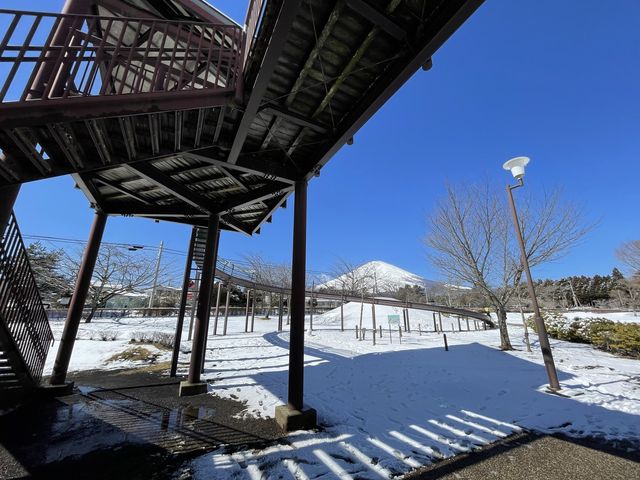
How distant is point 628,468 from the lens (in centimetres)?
311

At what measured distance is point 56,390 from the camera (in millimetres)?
5605

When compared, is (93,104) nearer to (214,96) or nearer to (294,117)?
(214,96)

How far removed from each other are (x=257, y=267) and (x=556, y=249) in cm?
3326

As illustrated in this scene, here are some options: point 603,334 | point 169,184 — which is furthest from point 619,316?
point 169,184

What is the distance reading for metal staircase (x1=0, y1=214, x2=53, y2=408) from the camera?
4.16 metres

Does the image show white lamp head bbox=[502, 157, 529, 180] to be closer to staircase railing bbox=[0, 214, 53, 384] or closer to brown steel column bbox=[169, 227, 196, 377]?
brown steel column bbox=[169, 227, 196, 377]

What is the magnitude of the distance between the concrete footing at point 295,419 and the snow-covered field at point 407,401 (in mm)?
202

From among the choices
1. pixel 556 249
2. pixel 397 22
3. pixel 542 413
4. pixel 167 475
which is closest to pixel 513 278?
pixel 556 249

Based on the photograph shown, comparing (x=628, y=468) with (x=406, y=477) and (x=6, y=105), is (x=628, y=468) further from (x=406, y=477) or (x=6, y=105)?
(x=6, y=105)

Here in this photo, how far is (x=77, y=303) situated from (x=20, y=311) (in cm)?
155

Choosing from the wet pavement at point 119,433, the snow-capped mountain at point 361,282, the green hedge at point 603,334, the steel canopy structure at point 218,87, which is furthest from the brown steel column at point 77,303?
the snow-capped mountain at point 361,282

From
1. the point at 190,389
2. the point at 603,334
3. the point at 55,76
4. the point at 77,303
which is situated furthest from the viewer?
the point at 603,334

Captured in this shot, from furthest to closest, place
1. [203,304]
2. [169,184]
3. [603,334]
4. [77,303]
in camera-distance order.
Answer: [603,334]
[203,304]
[77,303]
[169,184]

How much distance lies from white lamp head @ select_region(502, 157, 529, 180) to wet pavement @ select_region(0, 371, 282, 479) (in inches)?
330
